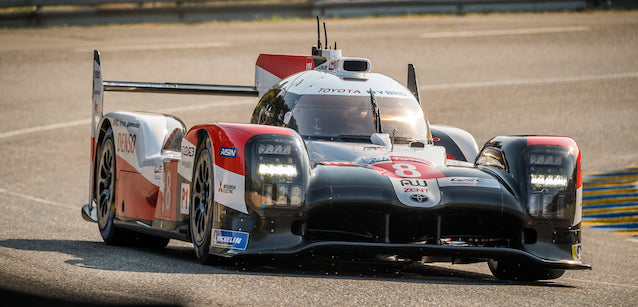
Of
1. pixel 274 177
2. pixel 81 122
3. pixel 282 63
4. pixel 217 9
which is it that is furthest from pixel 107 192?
pixel 217 9

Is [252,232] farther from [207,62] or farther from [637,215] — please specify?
[207,62]

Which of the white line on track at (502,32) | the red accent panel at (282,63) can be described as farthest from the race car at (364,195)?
the white line on track at (502,32)

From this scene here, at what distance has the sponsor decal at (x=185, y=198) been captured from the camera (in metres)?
7.88

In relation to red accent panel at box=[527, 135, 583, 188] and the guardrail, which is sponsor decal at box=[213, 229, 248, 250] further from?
the guardrail

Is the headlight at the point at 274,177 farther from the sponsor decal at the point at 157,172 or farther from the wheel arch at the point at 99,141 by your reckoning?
the wheel arch at the point at 99,141

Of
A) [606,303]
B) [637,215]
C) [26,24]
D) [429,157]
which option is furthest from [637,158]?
[26,24]

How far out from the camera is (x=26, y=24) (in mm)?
26641

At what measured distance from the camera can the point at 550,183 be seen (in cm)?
748

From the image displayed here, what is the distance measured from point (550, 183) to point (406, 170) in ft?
3.10

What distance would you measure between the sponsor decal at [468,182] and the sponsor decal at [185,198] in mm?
1747

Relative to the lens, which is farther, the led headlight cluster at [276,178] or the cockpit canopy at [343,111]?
the cockpit canopy at [343,111]

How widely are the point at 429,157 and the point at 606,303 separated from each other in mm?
2008

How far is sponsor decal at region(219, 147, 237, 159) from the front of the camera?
7164mm

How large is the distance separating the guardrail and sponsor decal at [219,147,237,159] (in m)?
19.7
